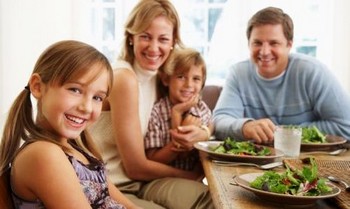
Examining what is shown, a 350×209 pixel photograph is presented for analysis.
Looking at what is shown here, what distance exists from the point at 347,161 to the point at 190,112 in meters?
0.69

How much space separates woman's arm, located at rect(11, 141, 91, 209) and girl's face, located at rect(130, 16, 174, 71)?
0.92 meters

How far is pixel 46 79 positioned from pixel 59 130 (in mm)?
133

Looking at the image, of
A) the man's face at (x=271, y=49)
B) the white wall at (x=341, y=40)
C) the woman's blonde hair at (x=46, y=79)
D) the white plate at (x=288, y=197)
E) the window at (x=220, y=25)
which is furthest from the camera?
the window at (x=220, y=25)

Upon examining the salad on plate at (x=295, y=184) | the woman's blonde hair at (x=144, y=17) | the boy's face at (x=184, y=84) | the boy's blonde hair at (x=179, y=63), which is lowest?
the salad on plate at (x=295, y=184)

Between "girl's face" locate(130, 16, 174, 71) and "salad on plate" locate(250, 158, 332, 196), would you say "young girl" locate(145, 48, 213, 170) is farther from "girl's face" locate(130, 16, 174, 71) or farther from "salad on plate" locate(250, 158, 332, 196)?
"salad on plate" locate(250, 158, 332, 196)

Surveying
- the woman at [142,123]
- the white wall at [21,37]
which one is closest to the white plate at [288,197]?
the woman at [142,123]

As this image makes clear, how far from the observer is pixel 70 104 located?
1163 millimetres

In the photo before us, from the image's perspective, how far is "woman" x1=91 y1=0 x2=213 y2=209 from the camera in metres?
1.72

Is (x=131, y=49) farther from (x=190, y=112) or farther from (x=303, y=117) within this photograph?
(x=303, y=117)

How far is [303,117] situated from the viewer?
7.12 feet

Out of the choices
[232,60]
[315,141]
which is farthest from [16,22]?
[315,141]

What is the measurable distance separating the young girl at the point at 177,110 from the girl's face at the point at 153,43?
78mm

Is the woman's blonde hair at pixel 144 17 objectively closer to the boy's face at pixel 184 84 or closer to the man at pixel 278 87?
the boy's face at pixel 184 84

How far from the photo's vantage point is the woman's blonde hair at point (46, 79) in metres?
1.16
